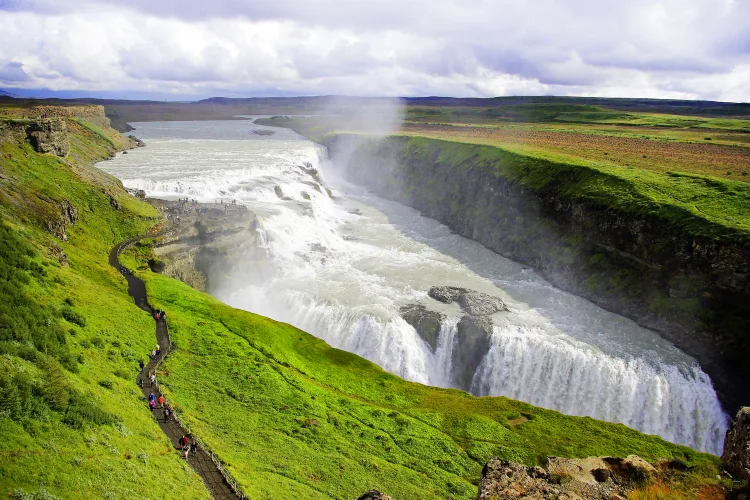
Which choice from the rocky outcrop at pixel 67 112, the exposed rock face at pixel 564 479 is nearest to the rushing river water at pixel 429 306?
the rocky outcrop at pixel 67 112

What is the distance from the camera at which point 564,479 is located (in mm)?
17281

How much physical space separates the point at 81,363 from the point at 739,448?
30964 millimetres

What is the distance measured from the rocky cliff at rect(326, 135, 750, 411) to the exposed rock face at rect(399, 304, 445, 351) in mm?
21208

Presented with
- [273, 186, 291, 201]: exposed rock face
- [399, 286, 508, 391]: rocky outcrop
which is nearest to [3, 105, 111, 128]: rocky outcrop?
[273, 186, 291, 201]: exposed rock face

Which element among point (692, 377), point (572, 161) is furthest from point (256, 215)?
point (692, 377)

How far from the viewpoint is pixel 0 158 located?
4966cm

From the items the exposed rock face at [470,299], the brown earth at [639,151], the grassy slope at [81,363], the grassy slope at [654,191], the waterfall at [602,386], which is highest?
the brown earth at [639,151]

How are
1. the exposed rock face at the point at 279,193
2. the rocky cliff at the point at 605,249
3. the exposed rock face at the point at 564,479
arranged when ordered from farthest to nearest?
the exposed rock face at the point at 279,193 < the rocky cliff at the point at 605,249 < the exposed rock face at the point at 564,479

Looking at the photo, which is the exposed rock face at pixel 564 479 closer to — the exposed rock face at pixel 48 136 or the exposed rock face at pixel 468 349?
the exposed rock face at pixel 468 349

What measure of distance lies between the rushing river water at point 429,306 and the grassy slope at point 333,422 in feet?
19.7

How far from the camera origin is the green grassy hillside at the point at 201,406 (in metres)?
19.3

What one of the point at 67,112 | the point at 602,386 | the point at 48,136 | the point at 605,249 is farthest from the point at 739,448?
the point at 67,112

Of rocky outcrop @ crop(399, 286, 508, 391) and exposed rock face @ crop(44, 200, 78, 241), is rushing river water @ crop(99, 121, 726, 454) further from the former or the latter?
exposed rock face @ crop(44, 200, 78, 241)

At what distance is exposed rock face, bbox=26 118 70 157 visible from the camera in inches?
2347
